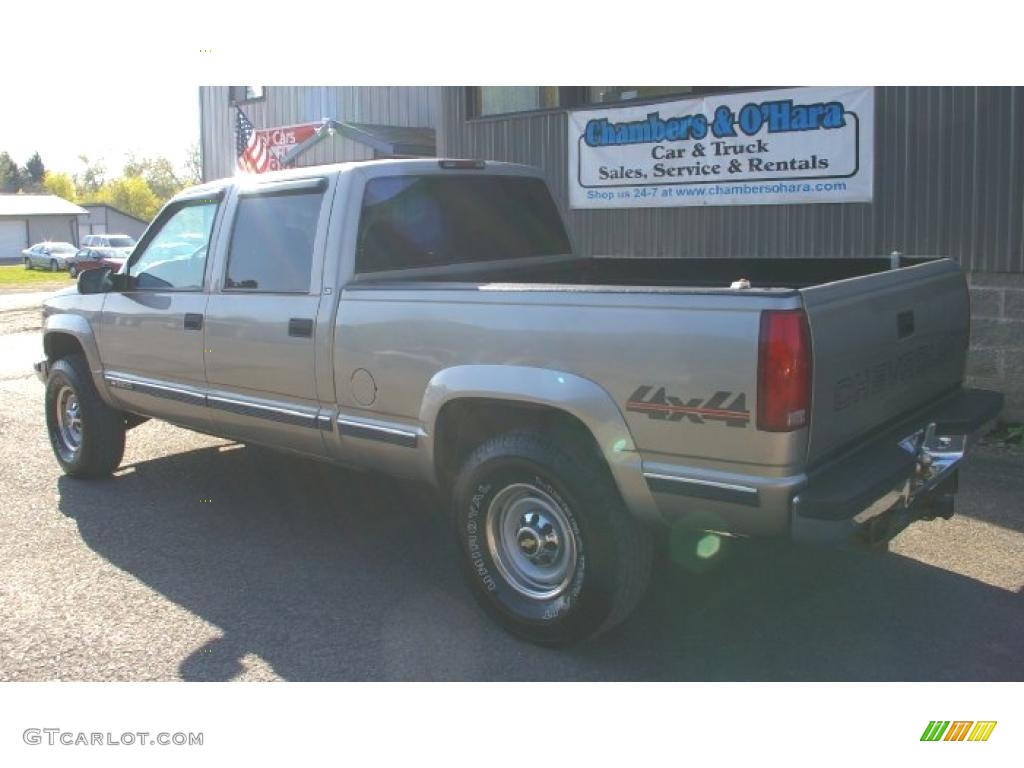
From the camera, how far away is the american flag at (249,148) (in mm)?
18888

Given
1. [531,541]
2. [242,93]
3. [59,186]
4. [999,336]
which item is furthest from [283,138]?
[59,186]

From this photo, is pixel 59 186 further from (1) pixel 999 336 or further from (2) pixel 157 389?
(1) pixel 999 336

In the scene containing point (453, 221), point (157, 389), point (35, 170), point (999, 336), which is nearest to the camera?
point (453, 221)

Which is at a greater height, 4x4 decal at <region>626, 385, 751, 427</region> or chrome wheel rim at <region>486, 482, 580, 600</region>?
4x4 decal at <region>626, 385, 751, 427</region>

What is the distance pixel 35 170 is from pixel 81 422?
121410 millimetres

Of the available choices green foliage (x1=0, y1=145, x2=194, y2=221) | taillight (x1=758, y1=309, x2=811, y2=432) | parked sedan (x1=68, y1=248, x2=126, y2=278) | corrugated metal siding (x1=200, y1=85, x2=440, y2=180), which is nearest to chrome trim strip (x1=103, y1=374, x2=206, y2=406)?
taillight (x1=758, y1=309, x2=811, y2=432)

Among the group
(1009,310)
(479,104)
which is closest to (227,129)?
(479,104)

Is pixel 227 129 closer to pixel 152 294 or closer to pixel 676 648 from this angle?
pixel 152 294

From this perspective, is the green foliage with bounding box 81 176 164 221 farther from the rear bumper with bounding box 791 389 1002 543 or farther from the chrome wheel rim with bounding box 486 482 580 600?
the rear bumper with bounding box 791 389 1002 543

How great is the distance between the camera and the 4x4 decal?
10.8ft

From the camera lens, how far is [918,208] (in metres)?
7.83

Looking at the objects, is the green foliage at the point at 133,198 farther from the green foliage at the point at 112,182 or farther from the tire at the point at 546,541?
the tire at the point at 546,541

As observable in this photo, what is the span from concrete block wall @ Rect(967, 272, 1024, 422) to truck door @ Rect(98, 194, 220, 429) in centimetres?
558

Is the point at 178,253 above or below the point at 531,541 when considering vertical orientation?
above
